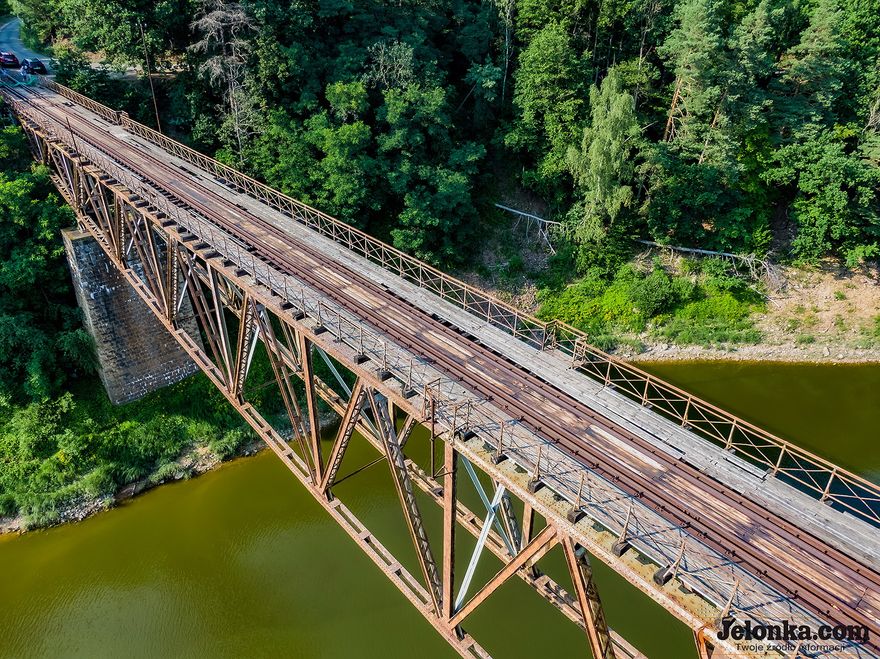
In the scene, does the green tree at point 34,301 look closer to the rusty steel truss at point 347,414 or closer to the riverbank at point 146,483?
the rusty steel truss at point 347,414

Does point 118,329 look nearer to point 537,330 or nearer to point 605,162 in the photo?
point 537,330

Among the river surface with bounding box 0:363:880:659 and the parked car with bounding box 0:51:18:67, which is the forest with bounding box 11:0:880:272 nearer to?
the parked car with bounding box 0:51:18:67

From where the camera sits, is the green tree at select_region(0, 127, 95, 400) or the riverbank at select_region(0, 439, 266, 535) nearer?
the riverbank at select_region(0, 439, 266, 535)

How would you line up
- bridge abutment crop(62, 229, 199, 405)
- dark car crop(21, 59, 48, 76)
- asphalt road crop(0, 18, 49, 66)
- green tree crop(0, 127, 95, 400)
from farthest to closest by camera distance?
asphalt road crop(0, 18, 49, 66) → dark car crop(21, 59, 48, 76) → bridge abutment crop(62, 229, 199, 405) → green tree crop(0, 127, 95, 400)

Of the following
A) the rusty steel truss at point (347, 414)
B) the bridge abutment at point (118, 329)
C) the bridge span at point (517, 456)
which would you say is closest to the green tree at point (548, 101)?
the bridge span at point (517, 456)

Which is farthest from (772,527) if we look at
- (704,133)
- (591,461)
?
(704,133)

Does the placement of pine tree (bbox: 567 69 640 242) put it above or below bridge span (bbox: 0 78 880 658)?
above

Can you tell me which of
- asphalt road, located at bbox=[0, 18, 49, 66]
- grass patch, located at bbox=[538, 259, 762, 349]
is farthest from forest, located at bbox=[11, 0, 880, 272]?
asphalt road, located at bbox=[0, 18, 49, 66]
